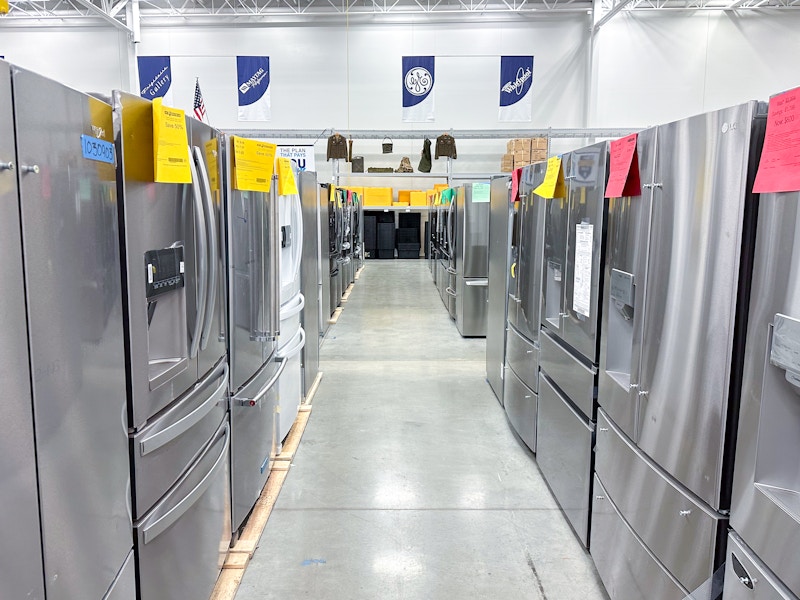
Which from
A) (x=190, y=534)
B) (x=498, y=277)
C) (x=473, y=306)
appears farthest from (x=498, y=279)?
(x=190, y=534)

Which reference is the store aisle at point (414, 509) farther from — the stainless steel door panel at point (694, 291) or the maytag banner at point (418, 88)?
the maytag banner at point (418, 88)

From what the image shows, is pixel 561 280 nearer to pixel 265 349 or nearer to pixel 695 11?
pixel 265 349

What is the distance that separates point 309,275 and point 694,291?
3.38 m

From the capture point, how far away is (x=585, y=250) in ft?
8.32

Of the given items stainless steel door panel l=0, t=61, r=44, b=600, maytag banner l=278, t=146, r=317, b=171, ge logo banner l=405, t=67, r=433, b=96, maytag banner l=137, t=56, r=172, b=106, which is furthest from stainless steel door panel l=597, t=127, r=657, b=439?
maytag banner l=137, t=56, r=172, b=106

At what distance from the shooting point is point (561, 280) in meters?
2.92

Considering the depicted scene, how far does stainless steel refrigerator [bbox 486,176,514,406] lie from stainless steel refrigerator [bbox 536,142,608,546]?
1089 mm

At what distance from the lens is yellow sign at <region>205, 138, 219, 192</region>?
2109mm

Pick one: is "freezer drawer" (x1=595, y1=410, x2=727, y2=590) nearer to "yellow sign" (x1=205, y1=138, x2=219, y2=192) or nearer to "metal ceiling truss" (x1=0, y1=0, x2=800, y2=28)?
"yellow sign" (x1=205, y1=138, x2=219, y2=192)

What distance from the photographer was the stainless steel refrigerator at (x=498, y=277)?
171 inches

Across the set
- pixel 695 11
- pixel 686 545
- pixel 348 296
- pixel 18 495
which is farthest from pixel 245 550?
pixel 695 11

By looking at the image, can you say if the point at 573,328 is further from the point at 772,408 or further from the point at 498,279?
the point at 498,279

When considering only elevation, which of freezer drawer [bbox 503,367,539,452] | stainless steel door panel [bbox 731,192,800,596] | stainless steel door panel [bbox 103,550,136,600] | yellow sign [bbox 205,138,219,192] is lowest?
freezer drawer [bbox 503,367,539,452]

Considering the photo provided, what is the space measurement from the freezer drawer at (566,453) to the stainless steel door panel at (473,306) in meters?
3.54
